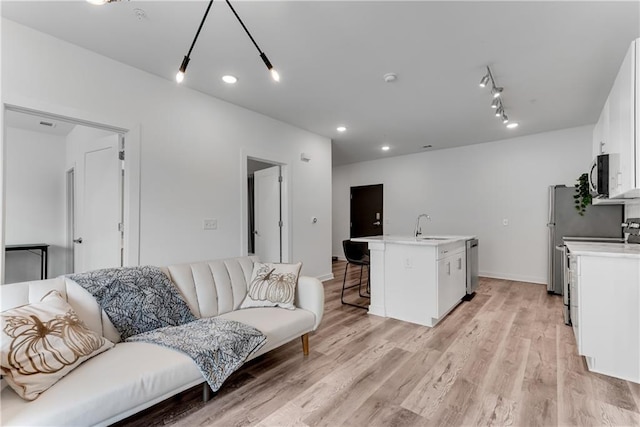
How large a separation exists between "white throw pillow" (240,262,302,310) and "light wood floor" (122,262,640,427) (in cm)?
45

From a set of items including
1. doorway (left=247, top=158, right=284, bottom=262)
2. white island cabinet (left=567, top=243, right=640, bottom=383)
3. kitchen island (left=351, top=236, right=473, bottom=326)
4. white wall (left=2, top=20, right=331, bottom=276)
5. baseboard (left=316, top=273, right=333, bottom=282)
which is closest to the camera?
white island cabinet (left=567, top=243, right=640, bottom=383)

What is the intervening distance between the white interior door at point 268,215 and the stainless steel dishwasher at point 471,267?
8.99 feet

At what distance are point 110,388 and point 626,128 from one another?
136 inches

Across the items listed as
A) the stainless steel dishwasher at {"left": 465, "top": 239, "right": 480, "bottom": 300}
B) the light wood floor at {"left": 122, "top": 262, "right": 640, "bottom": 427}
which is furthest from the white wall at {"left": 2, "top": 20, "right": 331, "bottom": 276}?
the stainless steel dishwasher at {"left": 465, "top": 239, "right": 480, "bottom": 300}

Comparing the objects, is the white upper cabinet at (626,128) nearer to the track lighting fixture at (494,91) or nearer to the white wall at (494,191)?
the track lighting fixture at (494,91)

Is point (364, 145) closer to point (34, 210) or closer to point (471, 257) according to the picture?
point (471, 257)

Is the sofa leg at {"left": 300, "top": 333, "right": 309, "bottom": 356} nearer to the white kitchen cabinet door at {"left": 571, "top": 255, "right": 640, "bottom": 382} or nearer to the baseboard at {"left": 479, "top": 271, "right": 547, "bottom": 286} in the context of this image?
the white kitchen cabinet door at {"left": 571, "top": 255, "right": 640, "bottom": 382}

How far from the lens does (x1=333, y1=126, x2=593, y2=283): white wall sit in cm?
491

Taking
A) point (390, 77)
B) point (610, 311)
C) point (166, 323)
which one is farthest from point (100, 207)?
point (610, 311)

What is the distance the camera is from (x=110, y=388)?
4.41 ft

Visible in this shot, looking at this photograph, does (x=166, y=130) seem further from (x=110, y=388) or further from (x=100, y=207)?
(x=110, y=388)

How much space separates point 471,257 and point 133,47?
15.0ft

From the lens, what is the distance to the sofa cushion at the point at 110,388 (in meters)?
1.20

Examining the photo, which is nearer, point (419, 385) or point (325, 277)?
point (419, 385)
